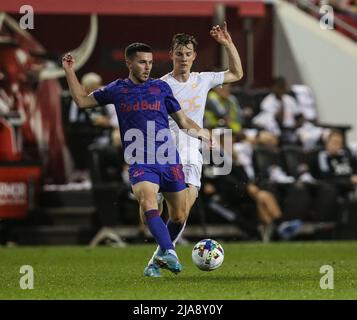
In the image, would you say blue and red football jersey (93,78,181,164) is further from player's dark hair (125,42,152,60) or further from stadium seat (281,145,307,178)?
stadium seat (281,145,307,178)

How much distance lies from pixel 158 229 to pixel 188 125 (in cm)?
110

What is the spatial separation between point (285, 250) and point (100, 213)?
12.2 feet

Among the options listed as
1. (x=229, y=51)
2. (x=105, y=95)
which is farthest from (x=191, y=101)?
(x=105, y=95)

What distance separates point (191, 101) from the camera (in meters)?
13.7

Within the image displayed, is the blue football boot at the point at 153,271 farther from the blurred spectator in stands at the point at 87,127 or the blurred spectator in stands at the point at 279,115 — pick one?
the blurred spectator in stands at the point at 279,115

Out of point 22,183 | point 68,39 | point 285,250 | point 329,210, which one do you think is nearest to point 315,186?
point 329,210

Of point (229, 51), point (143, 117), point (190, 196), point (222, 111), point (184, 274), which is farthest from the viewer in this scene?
point (222, 111)

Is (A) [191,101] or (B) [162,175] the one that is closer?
(B) [162,175]

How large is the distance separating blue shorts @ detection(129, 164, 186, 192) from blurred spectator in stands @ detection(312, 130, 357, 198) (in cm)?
986

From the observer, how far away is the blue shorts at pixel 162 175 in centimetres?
1228

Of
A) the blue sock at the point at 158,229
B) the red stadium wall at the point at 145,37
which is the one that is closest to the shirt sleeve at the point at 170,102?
the blue sock at the point at 158,229

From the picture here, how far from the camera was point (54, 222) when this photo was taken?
2159 cm

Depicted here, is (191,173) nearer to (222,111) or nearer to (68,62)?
(68,62)

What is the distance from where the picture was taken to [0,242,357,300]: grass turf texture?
430 inches
